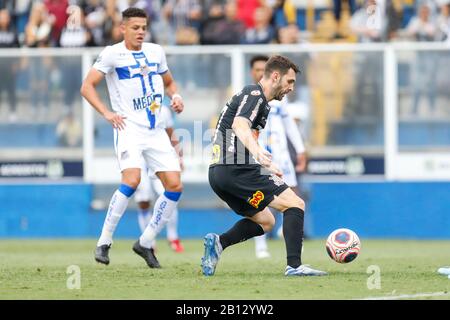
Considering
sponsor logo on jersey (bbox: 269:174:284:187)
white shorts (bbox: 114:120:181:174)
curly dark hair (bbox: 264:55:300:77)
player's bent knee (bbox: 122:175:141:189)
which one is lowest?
player's bent knee (bbox: 122:175:141:189)

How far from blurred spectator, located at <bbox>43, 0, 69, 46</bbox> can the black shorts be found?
1198 cm

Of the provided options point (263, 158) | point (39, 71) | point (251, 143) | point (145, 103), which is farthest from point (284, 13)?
point (263, 158)

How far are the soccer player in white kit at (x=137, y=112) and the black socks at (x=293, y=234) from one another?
2085 millimetres

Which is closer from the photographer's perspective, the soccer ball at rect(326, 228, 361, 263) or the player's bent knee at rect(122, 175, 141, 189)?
the soccer ball at rect(326, 228, 361, 263)

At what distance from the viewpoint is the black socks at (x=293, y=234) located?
11.1 m

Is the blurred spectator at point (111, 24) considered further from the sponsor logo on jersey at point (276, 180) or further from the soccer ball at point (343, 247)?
the soccer ball at point (343, 247)

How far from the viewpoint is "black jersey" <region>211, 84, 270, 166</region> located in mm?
11070

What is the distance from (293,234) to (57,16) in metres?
12.8

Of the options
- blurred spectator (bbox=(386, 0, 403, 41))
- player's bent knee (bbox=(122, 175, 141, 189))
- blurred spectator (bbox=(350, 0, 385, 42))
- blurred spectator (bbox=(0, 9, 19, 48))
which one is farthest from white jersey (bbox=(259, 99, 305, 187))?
blurred spectator (bbox=(0, 9, 19, 48))

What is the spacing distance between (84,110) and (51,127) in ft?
2.38

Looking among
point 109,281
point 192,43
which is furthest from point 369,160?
point 109,281

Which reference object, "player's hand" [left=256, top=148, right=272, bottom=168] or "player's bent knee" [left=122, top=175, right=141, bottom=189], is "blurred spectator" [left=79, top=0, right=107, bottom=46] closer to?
"player's bent knee" [left=122, top=175, right=141, bottom=189]

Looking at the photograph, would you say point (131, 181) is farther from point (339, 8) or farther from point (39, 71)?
point (339, 8)
